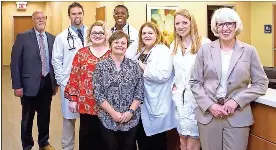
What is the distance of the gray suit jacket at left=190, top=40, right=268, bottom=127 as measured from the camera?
2189mm

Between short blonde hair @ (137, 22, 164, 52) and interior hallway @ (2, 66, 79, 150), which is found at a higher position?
short blonde hair @ (137, 22, 164, 52)

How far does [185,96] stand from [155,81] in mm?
362

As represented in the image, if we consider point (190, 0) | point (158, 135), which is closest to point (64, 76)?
point (158, 135)

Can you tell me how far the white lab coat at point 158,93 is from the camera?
9.37 feet

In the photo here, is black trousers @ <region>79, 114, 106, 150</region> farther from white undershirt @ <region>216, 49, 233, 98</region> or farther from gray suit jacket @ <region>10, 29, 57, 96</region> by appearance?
white undershirt @ <region>216, 49, 233, 98</region>

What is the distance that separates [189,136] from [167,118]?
39cm

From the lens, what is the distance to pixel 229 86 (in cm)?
221

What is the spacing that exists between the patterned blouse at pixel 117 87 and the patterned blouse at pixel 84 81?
24 centimetres

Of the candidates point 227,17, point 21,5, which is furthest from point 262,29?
point 21,5

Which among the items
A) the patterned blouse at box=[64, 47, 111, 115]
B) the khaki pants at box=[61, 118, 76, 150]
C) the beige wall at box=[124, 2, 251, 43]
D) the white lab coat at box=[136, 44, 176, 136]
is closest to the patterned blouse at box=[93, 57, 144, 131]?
the white lab coat at box=[136, 44, 176, 136]

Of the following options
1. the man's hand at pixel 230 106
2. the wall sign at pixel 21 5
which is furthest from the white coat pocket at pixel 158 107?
the wall sign at pixel 21 5

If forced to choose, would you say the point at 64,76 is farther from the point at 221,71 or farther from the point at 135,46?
the point at 221,71

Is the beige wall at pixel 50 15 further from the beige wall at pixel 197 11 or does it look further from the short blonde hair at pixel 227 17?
the short blonde hair at pixel 227 17

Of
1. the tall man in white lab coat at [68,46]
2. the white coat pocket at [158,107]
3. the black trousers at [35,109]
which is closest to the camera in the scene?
the white coat pocket at [158,107]
